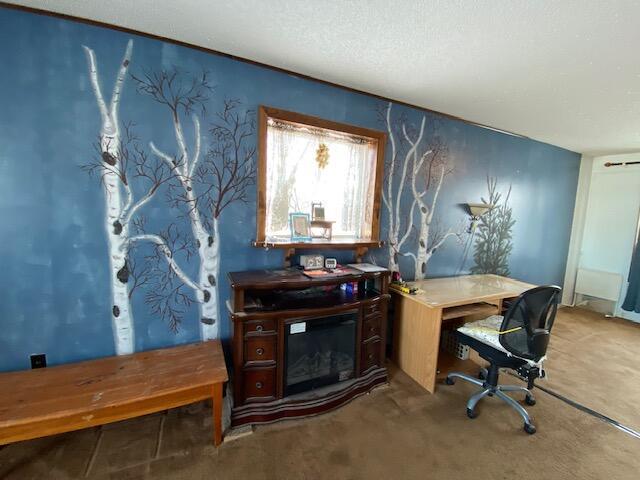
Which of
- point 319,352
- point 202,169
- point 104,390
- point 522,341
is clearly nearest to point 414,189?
point 522,341

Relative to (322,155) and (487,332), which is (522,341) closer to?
(487,332)

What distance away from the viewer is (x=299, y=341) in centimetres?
180

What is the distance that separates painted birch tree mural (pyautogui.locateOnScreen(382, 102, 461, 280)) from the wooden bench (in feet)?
6.09

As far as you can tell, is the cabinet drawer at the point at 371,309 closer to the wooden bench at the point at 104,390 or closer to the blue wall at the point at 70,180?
the blue wall at the point at 70,180

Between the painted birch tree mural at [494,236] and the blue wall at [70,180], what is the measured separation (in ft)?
7.76

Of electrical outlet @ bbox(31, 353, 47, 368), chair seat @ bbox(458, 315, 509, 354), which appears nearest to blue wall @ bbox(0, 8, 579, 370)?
electrical outlet @ bbox(31, 353, 47, 368)

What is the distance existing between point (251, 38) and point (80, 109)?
107 centimetres

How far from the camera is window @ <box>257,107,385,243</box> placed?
6.47 feet

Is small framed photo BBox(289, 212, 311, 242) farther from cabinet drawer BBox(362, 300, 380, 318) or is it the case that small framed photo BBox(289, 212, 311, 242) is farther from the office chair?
the office chair

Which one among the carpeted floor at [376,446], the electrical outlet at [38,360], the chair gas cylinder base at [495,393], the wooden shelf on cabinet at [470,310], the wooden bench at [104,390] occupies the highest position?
the wooden shelf on cabinet at [470,310]

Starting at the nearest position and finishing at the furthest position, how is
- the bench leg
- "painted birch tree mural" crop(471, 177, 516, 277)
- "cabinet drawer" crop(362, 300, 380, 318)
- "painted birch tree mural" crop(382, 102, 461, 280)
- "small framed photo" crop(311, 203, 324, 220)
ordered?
the bench leg → "cabinet drawer" crop(362, 300, 380, 318) → "small framed photo" crop(311, 203, 324, 220) → "painted birch tree mural" crop(382, 102, 461, 280) → "painted birch tree mural" crop(471, 177, 516, 277)

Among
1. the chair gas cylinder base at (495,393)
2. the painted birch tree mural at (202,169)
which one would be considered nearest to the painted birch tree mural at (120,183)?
the painted birch tree mural at (202,169)

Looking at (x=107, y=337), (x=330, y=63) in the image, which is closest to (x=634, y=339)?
(x=330, y=63)

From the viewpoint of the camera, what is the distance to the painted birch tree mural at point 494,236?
10.2 ft
